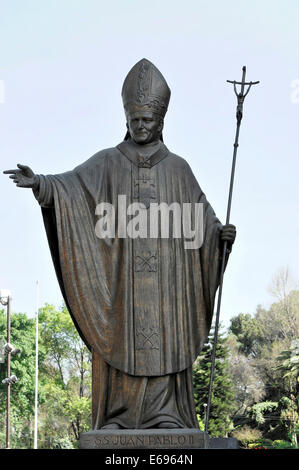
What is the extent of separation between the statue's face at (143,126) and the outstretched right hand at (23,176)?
1355mm

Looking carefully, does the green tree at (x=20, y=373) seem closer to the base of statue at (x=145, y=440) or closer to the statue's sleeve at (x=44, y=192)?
the statue's sleeve at (x=44, y=192)

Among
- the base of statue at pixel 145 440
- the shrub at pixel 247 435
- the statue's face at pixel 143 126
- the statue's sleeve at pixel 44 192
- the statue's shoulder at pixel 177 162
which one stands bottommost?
the base of statue at pixel 145 440

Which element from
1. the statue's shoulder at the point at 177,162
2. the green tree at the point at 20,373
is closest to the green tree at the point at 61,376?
the green tree at the point at 20,373

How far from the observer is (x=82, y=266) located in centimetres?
1018

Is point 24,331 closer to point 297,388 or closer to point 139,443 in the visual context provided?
point 297,388

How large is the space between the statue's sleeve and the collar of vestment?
1014 mm

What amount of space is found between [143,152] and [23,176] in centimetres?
148

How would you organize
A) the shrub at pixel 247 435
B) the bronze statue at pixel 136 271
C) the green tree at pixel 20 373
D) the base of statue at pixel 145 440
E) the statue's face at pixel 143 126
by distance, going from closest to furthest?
the base of statue at pixel 145 440 → the bronze statue at pixel 136 271 → the statue's face at pixel 143 126 → the green tree at pixel 20 373 → the shrub at pixel 247 435

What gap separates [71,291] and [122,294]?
1.87 feet

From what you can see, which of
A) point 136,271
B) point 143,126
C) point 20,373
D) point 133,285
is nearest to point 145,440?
point 133,285

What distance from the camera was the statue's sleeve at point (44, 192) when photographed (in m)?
10.2

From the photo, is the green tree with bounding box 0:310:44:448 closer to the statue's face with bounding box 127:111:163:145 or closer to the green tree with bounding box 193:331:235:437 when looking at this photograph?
the green tree with bounding box 193:331:235:437

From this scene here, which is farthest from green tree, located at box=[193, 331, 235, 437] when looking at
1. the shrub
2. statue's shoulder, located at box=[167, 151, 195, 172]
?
statue's shoulder, located at box=[167, 151, 195, 172]
